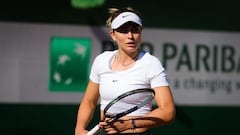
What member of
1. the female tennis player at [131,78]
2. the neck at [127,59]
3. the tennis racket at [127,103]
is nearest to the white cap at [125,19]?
the female tennis player at [131,78]

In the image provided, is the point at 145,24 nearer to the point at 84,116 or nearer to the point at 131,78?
the point at 84,116

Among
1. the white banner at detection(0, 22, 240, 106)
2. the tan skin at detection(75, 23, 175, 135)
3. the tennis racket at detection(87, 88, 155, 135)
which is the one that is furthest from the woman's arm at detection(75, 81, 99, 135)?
the white banner at detection(0, 22, 240, 106)

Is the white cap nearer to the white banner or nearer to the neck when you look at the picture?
the neck

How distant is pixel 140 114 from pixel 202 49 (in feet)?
11.2

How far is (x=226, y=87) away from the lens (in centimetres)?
641

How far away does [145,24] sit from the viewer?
609 cm

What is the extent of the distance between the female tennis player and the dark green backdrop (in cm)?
276

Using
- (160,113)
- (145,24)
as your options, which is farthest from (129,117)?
(145,24)

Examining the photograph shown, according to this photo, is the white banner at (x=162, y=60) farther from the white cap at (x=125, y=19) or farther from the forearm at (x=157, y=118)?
the forearm at (x=157, y=118)

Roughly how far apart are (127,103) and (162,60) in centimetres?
325

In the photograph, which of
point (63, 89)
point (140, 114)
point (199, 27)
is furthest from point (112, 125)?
point (199, 27)

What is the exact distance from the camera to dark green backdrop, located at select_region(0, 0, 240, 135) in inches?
229

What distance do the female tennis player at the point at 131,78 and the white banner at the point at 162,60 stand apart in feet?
8.97

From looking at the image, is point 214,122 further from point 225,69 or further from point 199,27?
point 199,27
